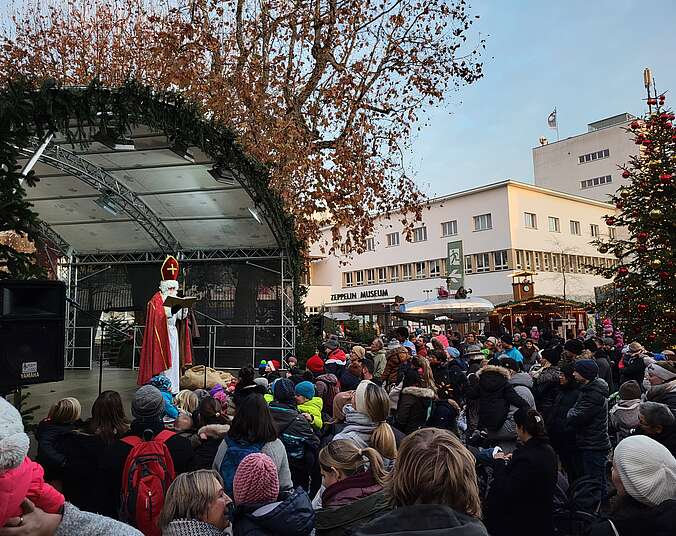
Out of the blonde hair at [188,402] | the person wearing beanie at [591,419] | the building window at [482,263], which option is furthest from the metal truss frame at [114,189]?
the building window at [482,263]

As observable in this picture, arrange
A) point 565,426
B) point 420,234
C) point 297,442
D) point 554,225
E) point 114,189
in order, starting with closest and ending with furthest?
point 297,442 → point 565,426 → point 114,189 → point 554,225 → point 420,234

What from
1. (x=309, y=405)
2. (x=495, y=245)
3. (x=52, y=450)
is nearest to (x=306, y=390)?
(x=309, y=405)

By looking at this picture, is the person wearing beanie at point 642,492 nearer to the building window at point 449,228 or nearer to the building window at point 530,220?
the building window at point 530,220

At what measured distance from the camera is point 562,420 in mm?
5621

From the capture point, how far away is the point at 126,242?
14773 mm

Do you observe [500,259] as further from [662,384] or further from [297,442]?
[297,442]

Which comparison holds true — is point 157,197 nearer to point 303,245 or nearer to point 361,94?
point 303,245

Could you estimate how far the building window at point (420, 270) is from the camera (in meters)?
43.7

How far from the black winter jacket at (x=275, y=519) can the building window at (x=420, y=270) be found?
41482 mm

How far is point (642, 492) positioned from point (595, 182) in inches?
2042

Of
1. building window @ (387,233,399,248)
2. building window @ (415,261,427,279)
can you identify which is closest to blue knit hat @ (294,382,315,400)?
building window @ (415,261,427,279)

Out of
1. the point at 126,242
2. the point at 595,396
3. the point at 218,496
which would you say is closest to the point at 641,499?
the point at 218,496

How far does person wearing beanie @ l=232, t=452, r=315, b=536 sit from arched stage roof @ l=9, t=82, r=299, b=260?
5847mm

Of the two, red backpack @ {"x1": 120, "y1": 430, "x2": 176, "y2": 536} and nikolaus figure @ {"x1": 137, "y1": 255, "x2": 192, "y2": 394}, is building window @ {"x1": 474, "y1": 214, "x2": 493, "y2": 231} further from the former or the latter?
red backpack @ {"x1": 120, "y1": 430, "x2": 176, "y2": 536}
